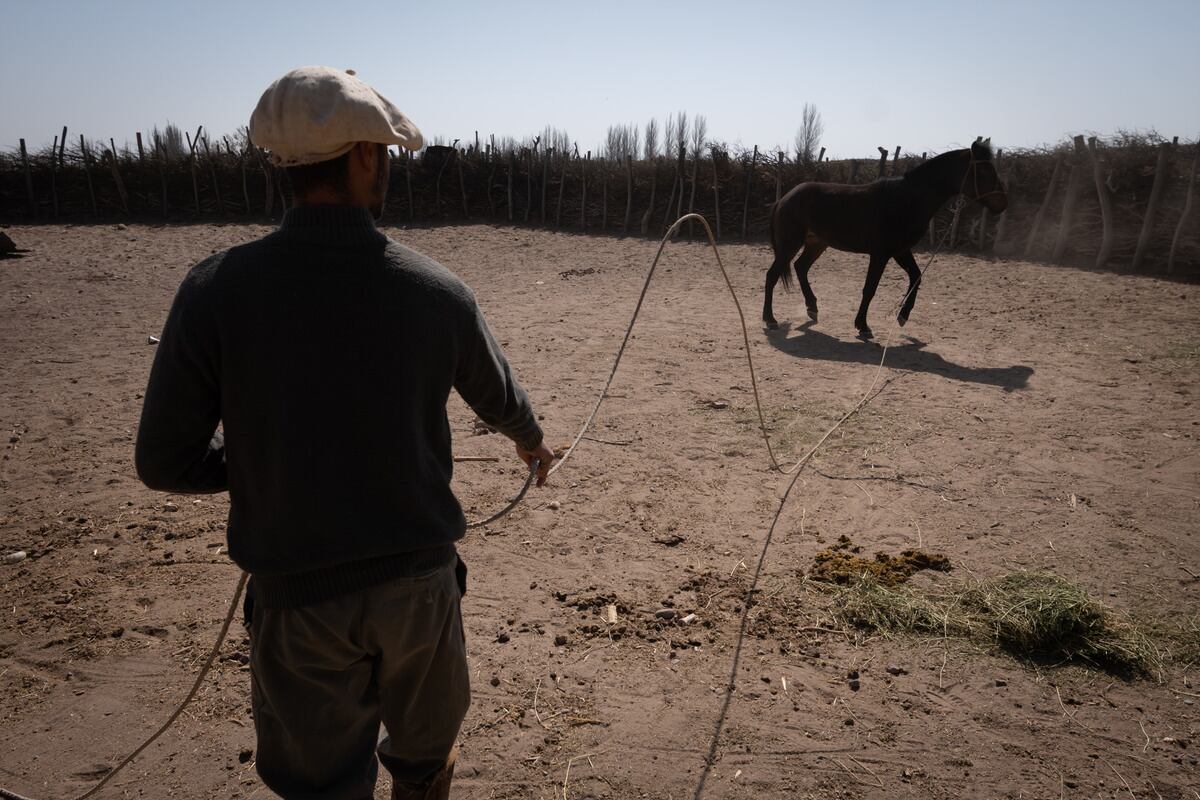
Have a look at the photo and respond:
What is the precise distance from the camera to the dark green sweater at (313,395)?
55.3 inches

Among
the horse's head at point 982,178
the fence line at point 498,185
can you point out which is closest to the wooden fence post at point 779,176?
the fence line at point 498,185

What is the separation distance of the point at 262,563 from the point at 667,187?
16.1 meters

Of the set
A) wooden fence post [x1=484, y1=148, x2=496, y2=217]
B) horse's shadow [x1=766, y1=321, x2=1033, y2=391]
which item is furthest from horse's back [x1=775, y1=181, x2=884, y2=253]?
wooden fence post [x1=484, y1=148, x2=496, y2=217]

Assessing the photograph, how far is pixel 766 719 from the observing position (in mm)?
2805

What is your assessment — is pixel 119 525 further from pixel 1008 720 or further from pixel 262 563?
pixel 1008 720

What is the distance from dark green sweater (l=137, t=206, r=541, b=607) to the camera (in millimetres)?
1404

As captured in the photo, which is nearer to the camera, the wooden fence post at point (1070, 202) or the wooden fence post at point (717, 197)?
the wooden fence post at point (1070, 202)

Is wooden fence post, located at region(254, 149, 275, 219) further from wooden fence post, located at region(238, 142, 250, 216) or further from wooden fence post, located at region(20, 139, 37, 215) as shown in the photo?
wooden fence post, located at region(20, 139, 37, 215)

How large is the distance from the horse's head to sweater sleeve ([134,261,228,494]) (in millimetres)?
8685

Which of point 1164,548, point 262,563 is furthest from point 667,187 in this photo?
point 262,563

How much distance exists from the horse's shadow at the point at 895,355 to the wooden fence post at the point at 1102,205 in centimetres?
600

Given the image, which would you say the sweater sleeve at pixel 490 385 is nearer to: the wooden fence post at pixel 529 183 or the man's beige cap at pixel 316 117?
the man's beige cap at pixel 316 117

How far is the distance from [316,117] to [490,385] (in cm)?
67

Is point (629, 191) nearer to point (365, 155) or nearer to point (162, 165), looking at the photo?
point (162, 165)
